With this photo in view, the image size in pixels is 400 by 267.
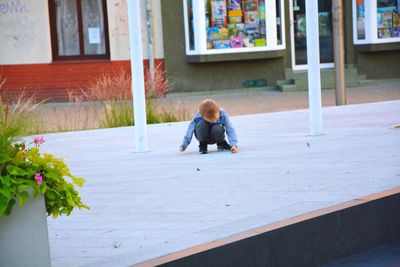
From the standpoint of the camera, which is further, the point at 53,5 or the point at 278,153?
the point at 53,5

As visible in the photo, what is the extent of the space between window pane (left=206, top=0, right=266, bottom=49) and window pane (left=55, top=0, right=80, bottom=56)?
3306 mm

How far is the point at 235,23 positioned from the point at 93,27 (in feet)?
11.7

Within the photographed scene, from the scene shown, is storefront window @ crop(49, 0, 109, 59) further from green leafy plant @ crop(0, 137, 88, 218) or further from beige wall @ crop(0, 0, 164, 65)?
green leafy plant @ crop(0, 137, 88, 218)

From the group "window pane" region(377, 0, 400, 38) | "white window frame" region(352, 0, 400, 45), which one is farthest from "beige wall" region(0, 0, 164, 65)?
"window pane" region(377, 0, 400, 38)

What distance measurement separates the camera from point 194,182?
8656 mm

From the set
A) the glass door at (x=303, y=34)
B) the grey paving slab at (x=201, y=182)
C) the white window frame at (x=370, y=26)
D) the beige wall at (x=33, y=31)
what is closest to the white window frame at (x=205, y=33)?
the glass door at (x=303, y=34)

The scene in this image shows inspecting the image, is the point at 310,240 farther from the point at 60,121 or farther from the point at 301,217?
the point at 60,121

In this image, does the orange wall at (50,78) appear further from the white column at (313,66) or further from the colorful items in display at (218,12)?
the white column at (313,66)

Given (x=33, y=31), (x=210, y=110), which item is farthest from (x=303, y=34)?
(x=210, y=110)

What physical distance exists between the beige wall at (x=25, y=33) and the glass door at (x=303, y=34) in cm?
650

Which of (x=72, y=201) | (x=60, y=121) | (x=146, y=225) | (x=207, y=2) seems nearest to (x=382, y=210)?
(x=146, y=225)

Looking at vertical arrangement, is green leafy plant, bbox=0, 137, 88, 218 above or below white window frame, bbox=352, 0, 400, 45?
below

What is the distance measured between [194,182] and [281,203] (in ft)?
5.11

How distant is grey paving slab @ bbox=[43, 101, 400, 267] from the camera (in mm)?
6363
